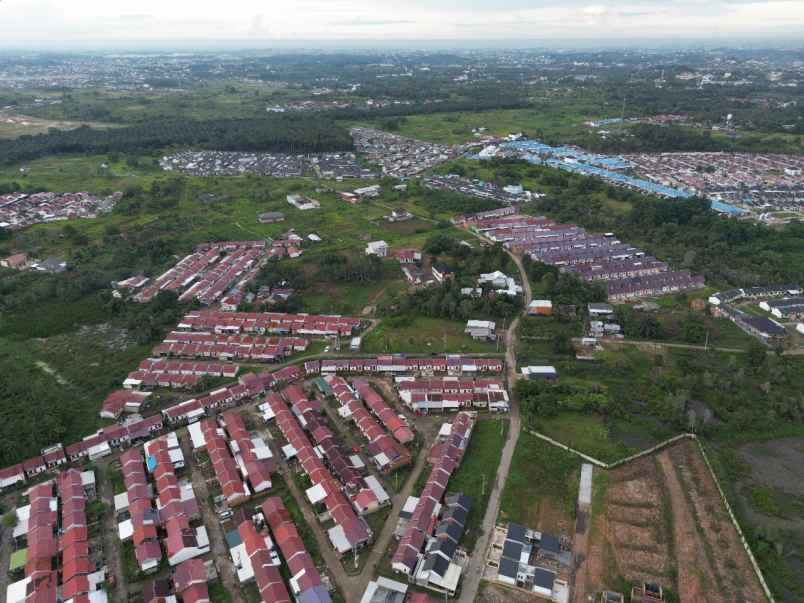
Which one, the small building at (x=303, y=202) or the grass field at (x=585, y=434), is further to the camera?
the small building at (x=303, y=202)

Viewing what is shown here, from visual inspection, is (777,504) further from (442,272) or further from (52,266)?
(52,266)

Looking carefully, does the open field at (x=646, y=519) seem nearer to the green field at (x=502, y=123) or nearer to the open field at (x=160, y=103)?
the green field at (x=502, y=123)

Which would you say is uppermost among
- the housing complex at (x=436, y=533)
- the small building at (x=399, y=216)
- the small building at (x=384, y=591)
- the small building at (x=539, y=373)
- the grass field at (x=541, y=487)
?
the small building at (x=399, y=216)

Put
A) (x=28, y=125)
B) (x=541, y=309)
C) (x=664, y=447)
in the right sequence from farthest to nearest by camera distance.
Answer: (x=28, y=125), (x=541, y=309), (x=664, y=447)

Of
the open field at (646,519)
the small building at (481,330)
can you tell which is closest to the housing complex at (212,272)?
the small building at (481,330)

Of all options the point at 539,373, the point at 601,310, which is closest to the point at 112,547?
the point at 539,373
